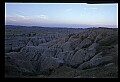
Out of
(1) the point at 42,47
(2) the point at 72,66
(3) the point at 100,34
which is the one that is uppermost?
(3) the point at 100,34

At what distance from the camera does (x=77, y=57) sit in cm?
668

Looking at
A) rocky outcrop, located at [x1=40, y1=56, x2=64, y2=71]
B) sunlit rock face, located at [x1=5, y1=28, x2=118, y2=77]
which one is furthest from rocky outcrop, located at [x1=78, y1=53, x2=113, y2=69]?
rocky outcrop, located at [x1=40, y1=56, x2=64, y2=71]

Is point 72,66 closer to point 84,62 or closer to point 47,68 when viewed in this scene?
point 84,62

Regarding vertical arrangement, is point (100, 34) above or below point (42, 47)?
above

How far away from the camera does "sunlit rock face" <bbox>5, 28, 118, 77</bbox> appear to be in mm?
5865

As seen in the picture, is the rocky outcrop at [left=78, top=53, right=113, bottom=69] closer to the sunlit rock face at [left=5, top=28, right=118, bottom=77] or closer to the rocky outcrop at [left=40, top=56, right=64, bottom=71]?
the sunlit rock face at [left=5, top=28, right=118, bottom=77]

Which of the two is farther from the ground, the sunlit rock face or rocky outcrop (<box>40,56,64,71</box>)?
the sunlit rock face

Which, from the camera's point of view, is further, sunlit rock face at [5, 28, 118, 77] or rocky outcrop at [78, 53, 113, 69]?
rocky outcrop at [78, 53, 113, 69]

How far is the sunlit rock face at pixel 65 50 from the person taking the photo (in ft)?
19.2

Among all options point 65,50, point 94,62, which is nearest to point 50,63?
point 65,50
